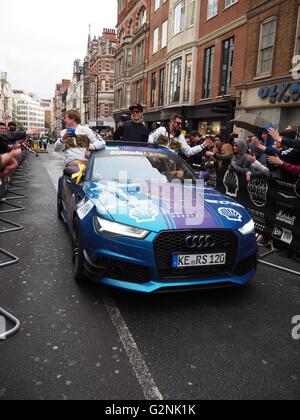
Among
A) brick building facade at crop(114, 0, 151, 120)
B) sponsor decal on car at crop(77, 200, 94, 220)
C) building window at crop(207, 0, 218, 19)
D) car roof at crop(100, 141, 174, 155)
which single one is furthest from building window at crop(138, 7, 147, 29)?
sponsor decal on car at crop(77, 200, 94, 220)

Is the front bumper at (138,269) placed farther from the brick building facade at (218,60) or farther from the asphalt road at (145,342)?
the brick building facade at (218,60)

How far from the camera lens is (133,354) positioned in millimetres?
2756

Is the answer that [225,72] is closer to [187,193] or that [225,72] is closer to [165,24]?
[165,24]

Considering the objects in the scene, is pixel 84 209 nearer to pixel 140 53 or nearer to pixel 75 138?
pixel 75 138

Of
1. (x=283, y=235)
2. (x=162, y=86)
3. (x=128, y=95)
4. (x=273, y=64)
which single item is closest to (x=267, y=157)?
(x=283, y=235)

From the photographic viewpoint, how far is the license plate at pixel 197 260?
10.8 feet

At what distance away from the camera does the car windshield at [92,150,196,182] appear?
4.62 m

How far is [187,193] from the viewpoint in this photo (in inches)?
166

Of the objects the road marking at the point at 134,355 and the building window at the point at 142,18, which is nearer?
the road marking at the point at 134,355

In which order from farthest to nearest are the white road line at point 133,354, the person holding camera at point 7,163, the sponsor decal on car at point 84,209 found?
the sponsor decal on car at point 84,209 < the person holding camera at point 7,163 < the white road line at point 133,354

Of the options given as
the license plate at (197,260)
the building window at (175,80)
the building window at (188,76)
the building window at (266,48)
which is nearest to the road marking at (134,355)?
the license plate at (197,260)

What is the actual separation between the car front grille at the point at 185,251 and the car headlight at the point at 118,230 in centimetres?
17
